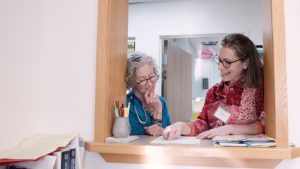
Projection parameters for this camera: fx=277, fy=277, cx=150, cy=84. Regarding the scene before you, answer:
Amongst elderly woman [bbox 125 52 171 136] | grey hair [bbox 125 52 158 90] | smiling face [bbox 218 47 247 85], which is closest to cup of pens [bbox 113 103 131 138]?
grey hair [bbox 125 52 158 90]

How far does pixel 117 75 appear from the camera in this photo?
3.71ft

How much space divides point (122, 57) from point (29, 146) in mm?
512

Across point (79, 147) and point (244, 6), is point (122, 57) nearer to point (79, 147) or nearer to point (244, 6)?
point (79, 147)

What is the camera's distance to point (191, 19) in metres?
3.68

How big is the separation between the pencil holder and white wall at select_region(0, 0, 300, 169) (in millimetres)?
91

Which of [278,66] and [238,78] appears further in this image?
[238,78]

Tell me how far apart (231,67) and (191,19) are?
7.75 feet

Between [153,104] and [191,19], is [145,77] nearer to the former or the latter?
[153,104]

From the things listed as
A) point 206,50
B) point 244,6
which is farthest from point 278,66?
point 206,50

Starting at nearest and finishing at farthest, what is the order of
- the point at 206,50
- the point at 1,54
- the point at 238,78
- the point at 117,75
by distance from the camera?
the point at 1,54
the point at 117,75
the point at 238,78
the point at 206,50

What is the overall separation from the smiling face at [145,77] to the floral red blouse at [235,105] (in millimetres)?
341

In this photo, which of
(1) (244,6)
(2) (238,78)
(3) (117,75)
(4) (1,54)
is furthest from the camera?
(1) (244,6)

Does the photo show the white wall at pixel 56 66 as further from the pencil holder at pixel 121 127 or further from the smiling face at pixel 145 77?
the smiling face at pixel 145 77

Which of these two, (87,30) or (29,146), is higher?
(87,30)
